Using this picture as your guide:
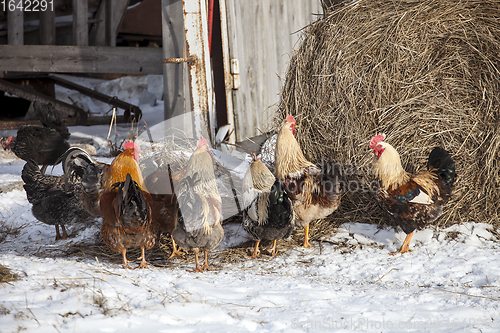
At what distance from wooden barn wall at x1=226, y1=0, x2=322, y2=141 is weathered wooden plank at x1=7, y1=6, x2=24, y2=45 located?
3.90m

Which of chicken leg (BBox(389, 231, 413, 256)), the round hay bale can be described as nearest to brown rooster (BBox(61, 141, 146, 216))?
the round hay bale

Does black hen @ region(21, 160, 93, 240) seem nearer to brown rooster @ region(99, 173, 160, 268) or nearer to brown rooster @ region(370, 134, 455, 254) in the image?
brown rooster @ region(99, 173, 160, 268)

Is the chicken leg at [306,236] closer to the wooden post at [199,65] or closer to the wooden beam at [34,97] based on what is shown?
the wooden post at [199,65]

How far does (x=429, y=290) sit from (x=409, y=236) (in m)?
0.82

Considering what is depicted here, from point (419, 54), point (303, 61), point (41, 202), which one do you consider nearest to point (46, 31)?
point (41, 202)

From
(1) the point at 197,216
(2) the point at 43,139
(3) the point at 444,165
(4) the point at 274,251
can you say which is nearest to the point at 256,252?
(4) the point at 274,251

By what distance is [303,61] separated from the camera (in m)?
4.07

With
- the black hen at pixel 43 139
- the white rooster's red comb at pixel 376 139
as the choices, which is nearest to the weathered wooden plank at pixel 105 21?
the black hen at pixel 43 139

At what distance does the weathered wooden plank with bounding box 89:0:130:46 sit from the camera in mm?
6605

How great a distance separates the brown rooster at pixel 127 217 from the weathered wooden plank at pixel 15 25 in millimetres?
4398

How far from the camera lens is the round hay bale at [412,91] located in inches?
137

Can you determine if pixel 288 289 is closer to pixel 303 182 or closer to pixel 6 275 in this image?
pixel 303 182

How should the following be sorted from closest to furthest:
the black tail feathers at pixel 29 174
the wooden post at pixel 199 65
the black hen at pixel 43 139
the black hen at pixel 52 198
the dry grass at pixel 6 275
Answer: the dry grass at pixel 6 275, the black hen at pixel 52 198, the black tail feathers at pixel 29 174, the wooden post at pixel 199 65, the black hen at pixel 43 139

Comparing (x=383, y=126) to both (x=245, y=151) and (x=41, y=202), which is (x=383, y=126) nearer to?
(x=245, y=151)
